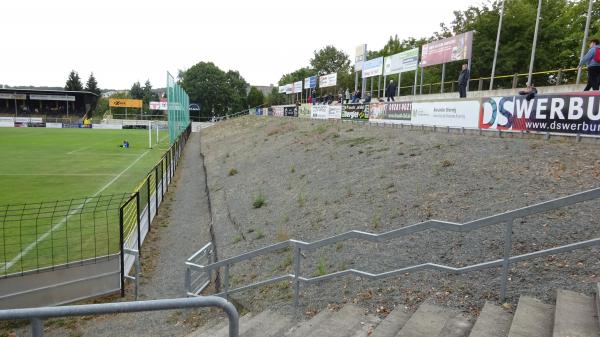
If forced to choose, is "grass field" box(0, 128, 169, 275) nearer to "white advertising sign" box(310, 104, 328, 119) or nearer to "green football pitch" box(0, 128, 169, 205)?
"green football pitch" box(0, 128, 169, 205)

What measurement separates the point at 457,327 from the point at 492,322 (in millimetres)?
344

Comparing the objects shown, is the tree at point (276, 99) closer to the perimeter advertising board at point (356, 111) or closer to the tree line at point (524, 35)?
the tree line at point (524, 35)

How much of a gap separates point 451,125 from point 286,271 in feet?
34.8

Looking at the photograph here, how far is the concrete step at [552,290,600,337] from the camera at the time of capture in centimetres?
392

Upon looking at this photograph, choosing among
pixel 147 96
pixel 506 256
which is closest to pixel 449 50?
pixel 506 256

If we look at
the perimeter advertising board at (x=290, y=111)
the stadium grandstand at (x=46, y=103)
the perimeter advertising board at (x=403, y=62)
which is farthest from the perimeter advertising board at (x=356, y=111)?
the stadium grandstand at (x=46, y=103)

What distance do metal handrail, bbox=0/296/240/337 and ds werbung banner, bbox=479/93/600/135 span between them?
11458mm

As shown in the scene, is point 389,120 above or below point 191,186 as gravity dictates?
above

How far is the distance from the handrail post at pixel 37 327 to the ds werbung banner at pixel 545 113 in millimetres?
12211

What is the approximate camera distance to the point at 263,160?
2317cm

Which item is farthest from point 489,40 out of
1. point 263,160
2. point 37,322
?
point 37,322

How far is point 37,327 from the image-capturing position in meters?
2.46

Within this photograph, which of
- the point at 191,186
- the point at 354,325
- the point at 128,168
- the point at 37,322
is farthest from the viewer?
the point at 128,168

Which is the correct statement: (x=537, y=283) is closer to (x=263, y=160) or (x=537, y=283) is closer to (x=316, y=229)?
(x=316, y=229)
